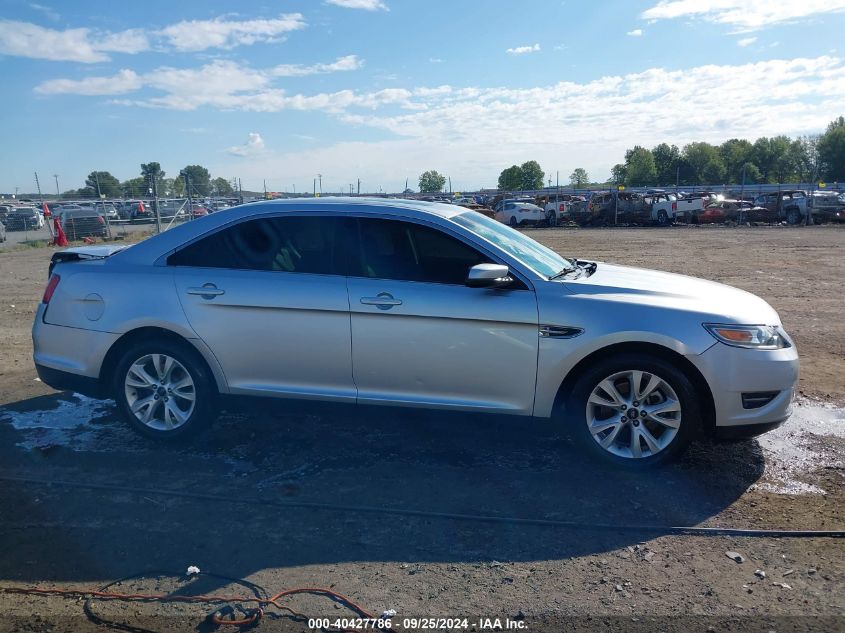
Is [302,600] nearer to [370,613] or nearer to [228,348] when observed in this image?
[370,613]

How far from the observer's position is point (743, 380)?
4332mm

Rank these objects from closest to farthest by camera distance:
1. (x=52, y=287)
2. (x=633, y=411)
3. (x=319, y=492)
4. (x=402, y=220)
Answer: (x=319, y=492)
(x=633, y=411)
(x=402, y=220)
(x=52, y=287)

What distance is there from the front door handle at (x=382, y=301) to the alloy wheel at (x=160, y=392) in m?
1.48

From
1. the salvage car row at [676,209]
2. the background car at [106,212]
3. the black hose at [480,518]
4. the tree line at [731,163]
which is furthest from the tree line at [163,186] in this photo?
the tree line at [731,163]

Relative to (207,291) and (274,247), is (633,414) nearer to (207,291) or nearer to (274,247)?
(274,247)

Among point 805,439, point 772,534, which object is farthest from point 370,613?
point 805,439

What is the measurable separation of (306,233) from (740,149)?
425 ft

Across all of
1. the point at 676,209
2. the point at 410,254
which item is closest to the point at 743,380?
the point at 410,254

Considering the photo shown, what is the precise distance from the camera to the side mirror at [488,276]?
4398 mm

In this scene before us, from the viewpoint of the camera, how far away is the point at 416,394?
4.72 meters

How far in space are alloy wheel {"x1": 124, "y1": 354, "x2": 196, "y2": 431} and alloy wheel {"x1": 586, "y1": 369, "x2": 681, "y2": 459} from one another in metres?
2.89

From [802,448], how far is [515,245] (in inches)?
101

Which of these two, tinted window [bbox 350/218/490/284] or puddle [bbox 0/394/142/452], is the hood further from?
puddle [bbox 0/394/142/452]

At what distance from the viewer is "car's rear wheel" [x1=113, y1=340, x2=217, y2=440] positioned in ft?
16.4
